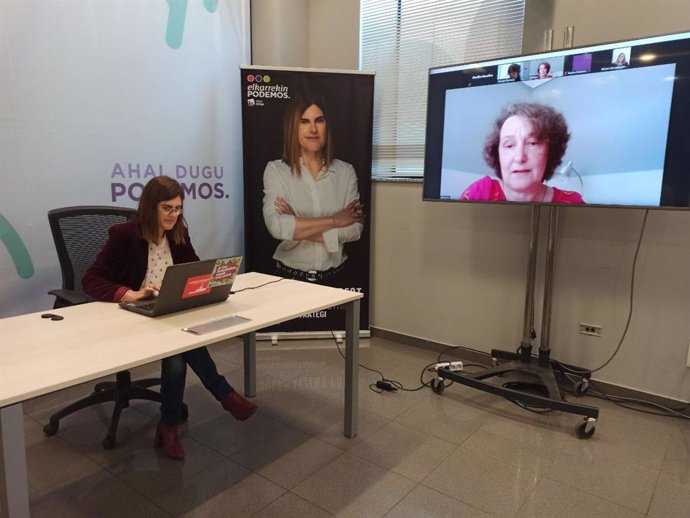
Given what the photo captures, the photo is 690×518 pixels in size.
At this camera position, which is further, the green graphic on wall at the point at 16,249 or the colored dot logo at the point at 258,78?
the colored dot logo at the point at 258,78

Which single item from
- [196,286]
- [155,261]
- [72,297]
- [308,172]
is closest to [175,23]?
[308,172]

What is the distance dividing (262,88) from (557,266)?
2216 mm

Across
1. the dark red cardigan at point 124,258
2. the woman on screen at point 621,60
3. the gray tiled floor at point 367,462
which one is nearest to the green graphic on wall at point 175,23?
the dark red cardigan at point 124,258

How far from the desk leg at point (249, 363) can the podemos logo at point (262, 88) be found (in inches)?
64.2

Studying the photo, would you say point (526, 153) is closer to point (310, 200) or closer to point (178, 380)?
point (310, 200)

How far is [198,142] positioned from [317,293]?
176 cm

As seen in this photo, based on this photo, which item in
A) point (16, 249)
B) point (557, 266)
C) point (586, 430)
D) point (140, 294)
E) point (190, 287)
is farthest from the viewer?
point (557, 266)

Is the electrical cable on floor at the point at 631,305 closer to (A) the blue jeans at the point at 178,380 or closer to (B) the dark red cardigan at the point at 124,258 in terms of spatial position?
(A) the blue jeans at the point at 178,380

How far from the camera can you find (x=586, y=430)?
93.7 inches

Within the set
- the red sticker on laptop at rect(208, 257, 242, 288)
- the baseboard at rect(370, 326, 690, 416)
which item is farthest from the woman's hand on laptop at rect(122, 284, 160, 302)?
the baseboard at rect(370, 326, 690, 416)

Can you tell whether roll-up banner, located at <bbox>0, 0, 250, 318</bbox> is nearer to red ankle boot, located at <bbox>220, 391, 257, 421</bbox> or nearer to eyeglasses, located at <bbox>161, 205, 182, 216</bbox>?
eyeglasses, located at <bbox>161, 205, 182, 216</bbox>

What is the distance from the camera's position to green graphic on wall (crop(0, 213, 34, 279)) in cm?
256

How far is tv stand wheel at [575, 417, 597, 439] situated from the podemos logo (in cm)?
268

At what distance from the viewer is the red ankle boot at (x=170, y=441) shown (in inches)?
85.2
